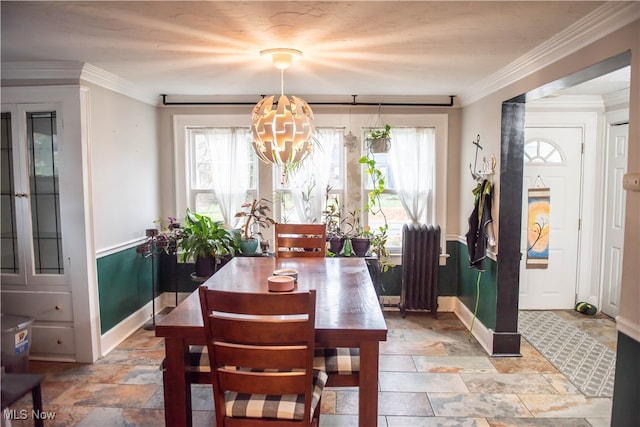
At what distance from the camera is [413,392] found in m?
2.80

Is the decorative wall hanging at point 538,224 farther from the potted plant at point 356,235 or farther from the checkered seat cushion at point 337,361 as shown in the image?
the checkered seat cushion at point 337,361

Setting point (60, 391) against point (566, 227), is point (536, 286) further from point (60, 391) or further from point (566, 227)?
point (60, 391)

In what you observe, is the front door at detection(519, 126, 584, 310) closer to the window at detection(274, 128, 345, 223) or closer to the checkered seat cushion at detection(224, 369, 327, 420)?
the window at detection(274, 128, 345, 223)

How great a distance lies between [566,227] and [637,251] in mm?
2757

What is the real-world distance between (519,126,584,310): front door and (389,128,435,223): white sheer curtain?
0.96 meters

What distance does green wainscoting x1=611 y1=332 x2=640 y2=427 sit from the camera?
182 centimetres

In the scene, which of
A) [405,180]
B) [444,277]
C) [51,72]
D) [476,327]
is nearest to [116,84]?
[51,72]

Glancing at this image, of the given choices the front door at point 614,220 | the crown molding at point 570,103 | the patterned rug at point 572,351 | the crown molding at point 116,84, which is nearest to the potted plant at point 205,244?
the crown molding at point 116,84

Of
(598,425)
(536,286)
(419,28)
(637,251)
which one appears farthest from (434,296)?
(419,28)

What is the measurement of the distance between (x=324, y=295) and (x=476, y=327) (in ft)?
7.10

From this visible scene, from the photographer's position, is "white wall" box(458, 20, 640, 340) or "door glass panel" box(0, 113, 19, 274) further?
"door glass panel" box(0, 113, 19, 274)

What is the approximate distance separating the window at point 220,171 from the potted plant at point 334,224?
0.81m

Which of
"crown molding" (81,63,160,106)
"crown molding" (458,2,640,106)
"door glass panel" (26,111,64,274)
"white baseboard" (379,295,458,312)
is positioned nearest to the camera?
"crown molding" (458,2,640,106)

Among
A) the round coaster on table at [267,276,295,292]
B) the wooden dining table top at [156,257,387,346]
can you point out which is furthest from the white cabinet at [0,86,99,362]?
the round coaster on table at [267,276,295,292]
